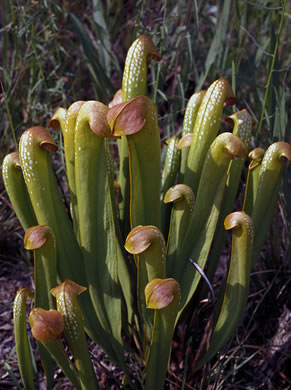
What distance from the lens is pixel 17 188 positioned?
1.01m

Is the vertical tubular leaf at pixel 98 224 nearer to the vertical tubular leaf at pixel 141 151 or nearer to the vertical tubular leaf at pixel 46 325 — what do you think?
the vertical tubular leaf at pixel 141 151

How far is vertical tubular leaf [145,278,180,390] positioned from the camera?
2.57 ft

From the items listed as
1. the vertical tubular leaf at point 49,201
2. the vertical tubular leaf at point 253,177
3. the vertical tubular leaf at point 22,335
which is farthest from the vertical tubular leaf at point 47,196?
the vertical tubular leaf at point 253,177

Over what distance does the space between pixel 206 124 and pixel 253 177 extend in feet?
0.62

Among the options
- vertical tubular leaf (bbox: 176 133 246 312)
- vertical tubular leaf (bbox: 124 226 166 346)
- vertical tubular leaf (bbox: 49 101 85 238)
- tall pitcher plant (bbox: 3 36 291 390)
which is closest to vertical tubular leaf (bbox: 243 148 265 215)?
tall pitcher plant (bbox: 3 36 291 390)

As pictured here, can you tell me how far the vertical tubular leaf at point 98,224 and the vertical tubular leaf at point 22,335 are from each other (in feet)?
0.53

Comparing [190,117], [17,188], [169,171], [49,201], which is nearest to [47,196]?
[49,201]

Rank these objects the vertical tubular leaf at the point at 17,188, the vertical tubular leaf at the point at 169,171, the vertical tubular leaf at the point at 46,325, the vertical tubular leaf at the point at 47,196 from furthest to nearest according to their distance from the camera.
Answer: the vertical tubular leaf at the point at 169,171, the vertical tubular leaf at the point at 17,188, the vertical tubular leaf at the point at 47,196, the vertical tubular leaf at the point at 46,325

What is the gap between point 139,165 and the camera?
89 cm

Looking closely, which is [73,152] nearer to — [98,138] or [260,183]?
[98,138]

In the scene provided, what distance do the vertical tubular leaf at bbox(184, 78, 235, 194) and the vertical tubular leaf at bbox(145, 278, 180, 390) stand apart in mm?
361

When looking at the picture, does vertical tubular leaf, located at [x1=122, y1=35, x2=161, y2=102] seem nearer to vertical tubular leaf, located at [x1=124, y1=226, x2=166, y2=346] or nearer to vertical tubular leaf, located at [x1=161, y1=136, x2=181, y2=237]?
vertical tubular leaf, located at [x1=161, y1=136, x2=181, y2=237]

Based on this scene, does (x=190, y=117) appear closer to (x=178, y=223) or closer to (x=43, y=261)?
(x=178, y=223)

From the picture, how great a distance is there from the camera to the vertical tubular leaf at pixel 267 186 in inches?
38.6
